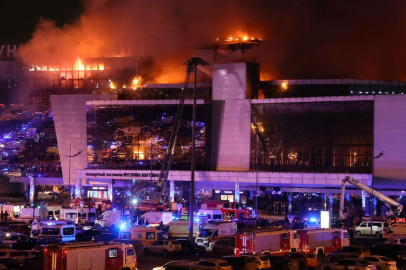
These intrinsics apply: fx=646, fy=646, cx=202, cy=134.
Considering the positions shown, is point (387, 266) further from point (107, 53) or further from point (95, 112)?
point (107, 53)

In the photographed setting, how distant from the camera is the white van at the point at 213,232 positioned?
4144cm

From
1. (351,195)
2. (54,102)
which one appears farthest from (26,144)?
(351,195)

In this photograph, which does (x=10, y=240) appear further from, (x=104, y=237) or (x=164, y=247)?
(x=164, y=247)

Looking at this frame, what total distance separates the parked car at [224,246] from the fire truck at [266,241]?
3331mm

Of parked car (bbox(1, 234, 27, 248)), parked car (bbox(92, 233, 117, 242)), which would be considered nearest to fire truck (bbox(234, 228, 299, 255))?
parked car (bbox(92, 233, 117, 242))

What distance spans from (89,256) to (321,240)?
51.4 ft

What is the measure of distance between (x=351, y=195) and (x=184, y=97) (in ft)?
72.5

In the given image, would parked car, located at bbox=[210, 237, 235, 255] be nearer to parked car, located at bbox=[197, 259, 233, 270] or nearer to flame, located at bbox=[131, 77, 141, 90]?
parked car, located at bbox=[197, 259, 233, 270]

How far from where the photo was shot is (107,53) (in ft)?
323

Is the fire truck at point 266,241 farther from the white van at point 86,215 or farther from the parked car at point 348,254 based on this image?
the white van at point 86,215

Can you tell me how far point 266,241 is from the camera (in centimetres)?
3441

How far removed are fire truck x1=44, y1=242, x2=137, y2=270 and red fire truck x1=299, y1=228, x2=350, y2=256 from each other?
11571mm

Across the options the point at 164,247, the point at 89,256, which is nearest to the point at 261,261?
the point at 89,256

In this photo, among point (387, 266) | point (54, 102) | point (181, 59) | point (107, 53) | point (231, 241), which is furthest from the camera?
point (107, 53)
